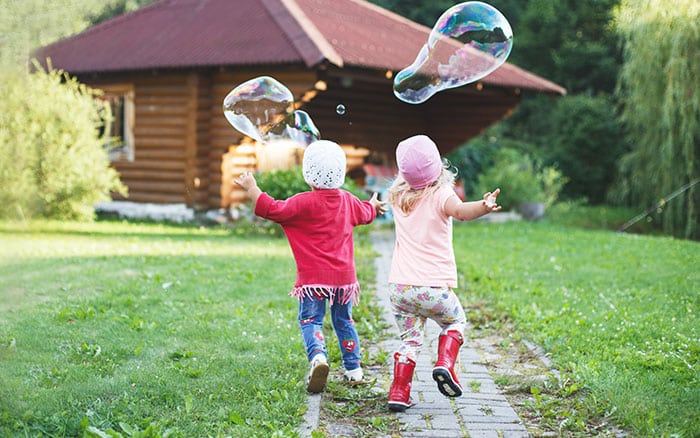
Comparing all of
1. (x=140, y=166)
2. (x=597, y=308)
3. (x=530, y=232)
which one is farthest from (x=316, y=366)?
(x=140, y=166)

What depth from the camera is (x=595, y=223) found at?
20.5 meters

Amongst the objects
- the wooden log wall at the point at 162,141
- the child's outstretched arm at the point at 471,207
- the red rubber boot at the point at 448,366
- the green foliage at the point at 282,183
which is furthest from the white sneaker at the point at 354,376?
the wooden log wall at the point at 162,141

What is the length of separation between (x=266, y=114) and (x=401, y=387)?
2.42m

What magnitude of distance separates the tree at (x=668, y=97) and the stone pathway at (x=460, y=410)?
42.6 feet

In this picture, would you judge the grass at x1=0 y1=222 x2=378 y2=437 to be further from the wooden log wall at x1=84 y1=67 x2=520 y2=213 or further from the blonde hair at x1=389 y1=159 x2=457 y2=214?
the wooden log wall at x1=84 y1=67 x2=520 y2=213

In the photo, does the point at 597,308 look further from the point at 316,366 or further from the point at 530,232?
the point at 530,232

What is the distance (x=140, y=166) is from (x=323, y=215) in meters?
12.6

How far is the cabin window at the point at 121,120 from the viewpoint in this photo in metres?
16.9

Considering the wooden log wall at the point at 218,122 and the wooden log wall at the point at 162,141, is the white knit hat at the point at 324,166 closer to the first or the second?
the wooden log wall at the point at 218,122

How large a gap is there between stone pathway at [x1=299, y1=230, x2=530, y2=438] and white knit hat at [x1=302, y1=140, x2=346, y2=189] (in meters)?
1.32

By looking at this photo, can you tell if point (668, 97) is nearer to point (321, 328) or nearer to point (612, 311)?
point (612, 311)

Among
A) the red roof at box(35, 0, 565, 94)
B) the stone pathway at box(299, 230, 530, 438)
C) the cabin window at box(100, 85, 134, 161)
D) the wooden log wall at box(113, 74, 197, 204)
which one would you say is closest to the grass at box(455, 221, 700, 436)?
the stone pathway at box(299, 230, 530, 438)

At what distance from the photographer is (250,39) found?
48.0ft

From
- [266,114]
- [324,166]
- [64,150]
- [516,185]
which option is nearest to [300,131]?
[266,114]
